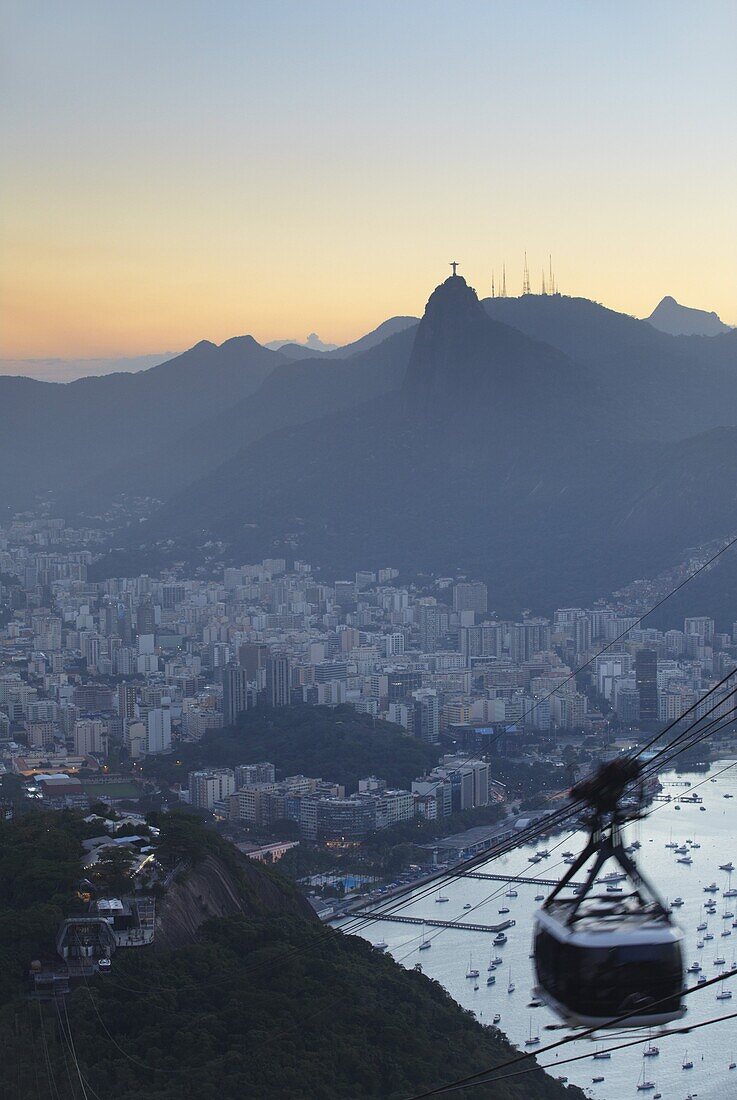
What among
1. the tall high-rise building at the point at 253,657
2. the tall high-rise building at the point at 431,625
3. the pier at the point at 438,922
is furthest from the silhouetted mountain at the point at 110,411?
the pier at the point at 438,922

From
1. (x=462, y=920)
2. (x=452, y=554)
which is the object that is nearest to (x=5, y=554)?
(x=452, y=554)

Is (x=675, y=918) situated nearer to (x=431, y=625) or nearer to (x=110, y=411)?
(x=431, y=625)

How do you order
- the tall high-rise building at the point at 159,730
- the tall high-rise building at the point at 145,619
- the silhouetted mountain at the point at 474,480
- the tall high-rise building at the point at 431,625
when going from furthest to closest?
1. the silhouetted mountain at the point at 474,480
2. the tall high-rise building at the point at 145,619
3. the tall high-rise building at the point at 431,625
4. the tall high-rise building at the point at 159,730

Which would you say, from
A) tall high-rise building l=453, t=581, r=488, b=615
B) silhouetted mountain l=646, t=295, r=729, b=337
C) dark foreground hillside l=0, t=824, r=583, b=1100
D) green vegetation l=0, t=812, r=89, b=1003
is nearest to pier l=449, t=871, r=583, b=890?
green vegetation l=0, t=812, r=89, b=1003

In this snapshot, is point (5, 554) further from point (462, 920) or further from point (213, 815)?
point (462, 920)

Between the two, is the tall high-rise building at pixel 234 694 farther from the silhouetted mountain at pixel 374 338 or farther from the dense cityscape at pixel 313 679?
the silhouetted mountain at pixel 374 338

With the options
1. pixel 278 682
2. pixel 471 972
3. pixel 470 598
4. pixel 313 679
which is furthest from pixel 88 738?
pixel 470 598
